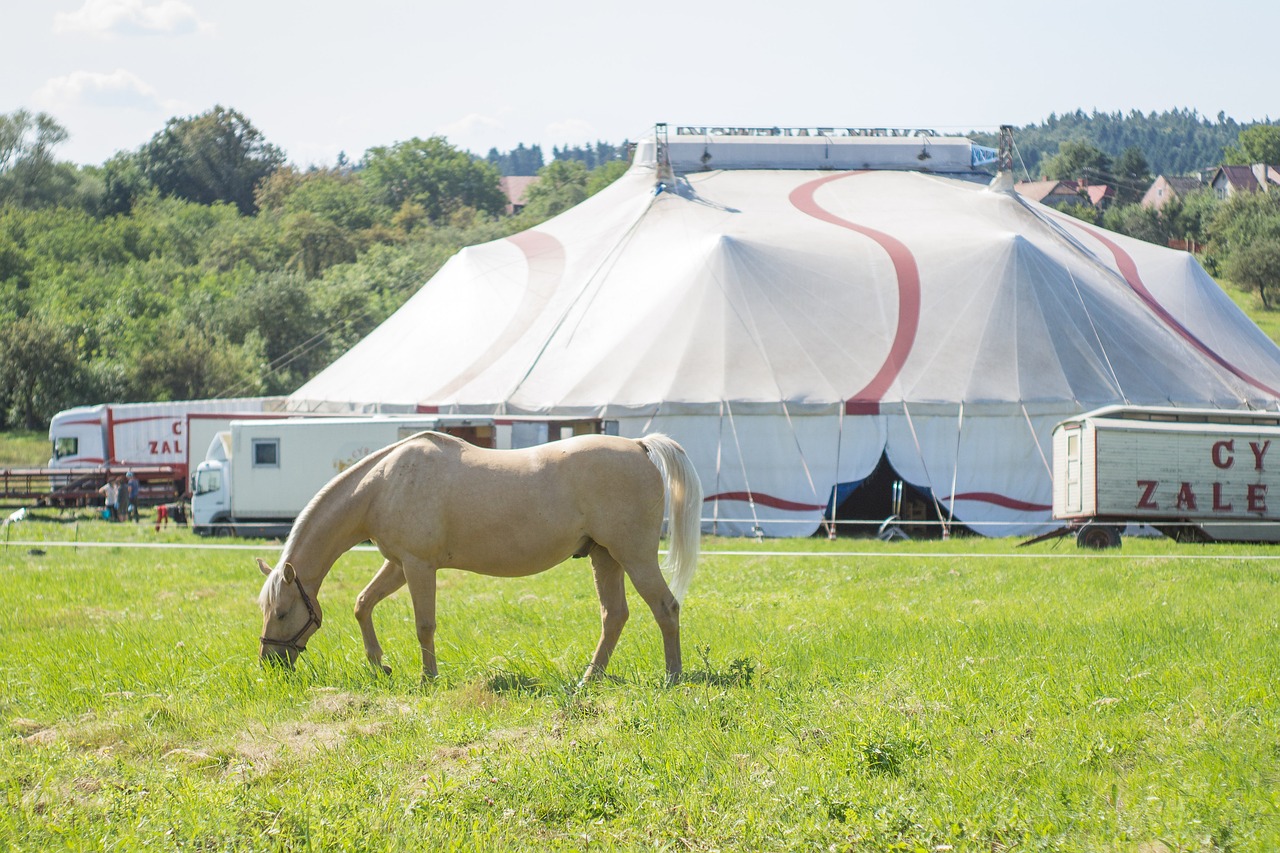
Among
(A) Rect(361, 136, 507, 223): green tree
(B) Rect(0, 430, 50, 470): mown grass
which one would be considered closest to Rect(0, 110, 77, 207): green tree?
(A) Rect(361, 136, 507, 223): green tree

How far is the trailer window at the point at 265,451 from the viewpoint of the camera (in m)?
26.8

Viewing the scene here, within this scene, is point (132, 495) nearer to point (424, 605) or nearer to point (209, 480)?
point (209, 480)

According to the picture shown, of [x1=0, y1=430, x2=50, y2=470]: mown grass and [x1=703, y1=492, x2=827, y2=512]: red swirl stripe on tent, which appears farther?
[x1=0, y1=430, x2=50, y2=470]: mown grass

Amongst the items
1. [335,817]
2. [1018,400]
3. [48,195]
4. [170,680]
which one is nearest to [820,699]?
[335,817]

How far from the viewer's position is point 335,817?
5711 millimetres

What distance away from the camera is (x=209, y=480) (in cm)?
2756

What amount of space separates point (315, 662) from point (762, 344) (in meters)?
18.6

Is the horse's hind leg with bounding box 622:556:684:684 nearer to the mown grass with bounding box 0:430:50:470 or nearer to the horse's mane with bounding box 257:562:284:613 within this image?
the horse's mane with bounding box 257:562:284:613

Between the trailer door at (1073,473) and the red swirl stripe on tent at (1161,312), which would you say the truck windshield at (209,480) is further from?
the red swirl stripe on tent at (1161,312)

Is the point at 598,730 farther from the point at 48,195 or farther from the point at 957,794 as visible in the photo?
the point at 48,195

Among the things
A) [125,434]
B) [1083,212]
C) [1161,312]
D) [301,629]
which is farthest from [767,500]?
[1083,212]

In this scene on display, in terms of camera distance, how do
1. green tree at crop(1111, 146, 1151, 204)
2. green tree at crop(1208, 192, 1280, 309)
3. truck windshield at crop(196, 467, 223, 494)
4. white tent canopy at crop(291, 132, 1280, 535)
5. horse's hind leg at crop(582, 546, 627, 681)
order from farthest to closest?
1. green tree at crop(1111, 146, 1151, 204)
2. green tree at crop(1208, 192, 1280, 309)
3. truck windshield at crop(196, 467, 223, 494)
4. white tent canopy at crop(291, 132, 1280, 535)
5. horse's hind leg at crop(582, 546, 627, 681)

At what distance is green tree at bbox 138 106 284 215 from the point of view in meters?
106

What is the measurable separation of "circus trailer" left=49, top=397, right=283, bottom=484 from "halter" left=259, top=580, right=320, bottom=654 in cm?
3130
